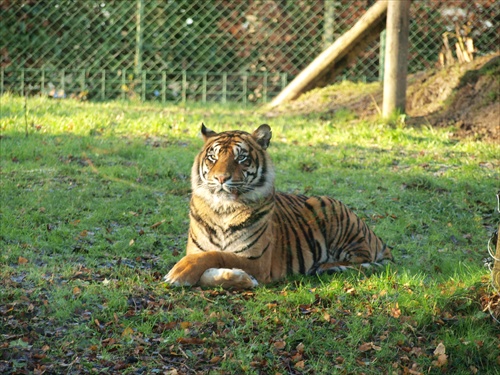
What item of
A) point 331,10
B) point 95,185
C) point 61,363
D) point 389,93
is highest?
point 331,10

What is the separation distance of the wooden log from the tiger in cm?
646

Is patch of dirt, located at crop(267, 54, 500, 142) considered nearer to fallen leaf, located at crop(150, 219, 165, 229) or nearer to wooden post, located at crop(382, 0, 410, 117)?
wooden post, located at crop(382, 0, 410, 117)

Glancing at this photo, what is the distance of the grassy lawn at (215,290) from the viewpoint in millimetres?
5496

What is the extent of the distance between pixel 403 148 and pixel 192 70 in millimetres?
5098

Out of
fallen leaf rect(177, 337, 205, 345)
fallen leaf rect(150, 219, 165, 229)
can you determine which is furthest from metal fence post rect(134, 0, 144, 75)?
fallen leaf rect(177, 337, 205, 345)

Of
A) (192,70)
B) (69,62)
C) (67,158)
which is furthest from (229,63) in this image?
(67,158)

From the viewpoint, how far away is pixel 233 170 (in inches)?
252

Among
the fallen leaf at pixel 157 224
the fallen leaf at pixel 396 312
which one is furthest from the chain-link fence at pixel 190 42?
the fallen leaf at pixel 396 312

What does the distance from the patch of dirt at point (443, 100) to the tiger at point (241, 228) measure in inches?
207

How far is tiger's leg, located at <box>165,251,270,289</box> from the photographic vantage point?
617cm

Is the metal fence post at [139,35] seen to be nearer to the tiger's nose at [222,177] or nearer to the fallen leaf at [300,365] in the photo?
the tiger's nose at [222,177]

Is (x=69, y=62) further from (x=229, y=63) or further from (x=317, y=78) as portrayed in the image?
(x=317, y=78)

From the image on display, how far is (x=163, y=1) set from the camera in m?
14.5

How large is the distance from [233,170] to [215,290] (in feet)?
3.10
